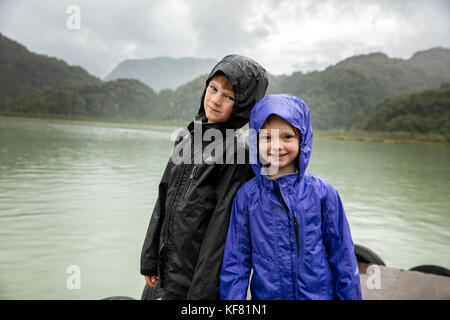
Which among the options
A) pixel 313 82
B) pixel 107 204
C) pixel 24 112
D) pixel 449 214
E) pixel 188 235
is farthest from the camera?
pixel 313 82

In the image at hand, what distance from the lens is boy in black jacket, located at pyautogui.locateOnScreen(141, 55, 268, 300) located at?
1.44 metres

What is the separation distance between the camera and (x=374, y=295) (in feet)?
7.37

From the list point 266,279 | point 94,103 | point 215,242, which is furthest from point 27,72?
point 266,279

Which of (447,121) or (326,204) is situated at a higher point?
(447,121)

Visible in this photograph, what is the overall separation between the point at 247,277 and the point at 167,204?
0.51 meters

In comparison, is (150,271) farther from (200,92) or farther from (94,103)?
(94,103)

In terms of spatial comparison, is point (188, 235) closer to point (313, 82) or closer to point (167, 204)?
point (167, 204)

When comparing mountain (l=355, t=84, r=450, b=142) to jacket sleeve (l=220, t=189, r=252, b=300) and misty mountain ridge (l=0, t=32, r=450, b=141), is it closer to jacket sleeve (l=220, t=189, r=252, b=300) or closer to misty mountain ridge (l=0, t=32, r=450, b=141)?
misty mountain ridge (l=0, t=32, r=450, b=141)

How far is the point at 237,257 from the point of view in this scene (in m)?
1.43

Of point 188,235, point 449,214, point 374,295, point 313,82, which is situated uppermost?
point 313,82

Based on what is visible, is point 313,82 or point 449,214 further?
point 313,82

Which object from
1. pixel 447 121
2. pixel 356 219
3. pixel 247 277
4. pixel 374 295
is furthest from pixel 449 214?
pixel 447 121

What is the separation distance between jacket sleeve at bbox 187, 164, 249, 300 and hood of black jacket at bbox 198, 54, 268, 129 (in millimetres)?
253

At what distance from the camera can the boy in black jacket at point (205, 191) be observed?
1.44m
